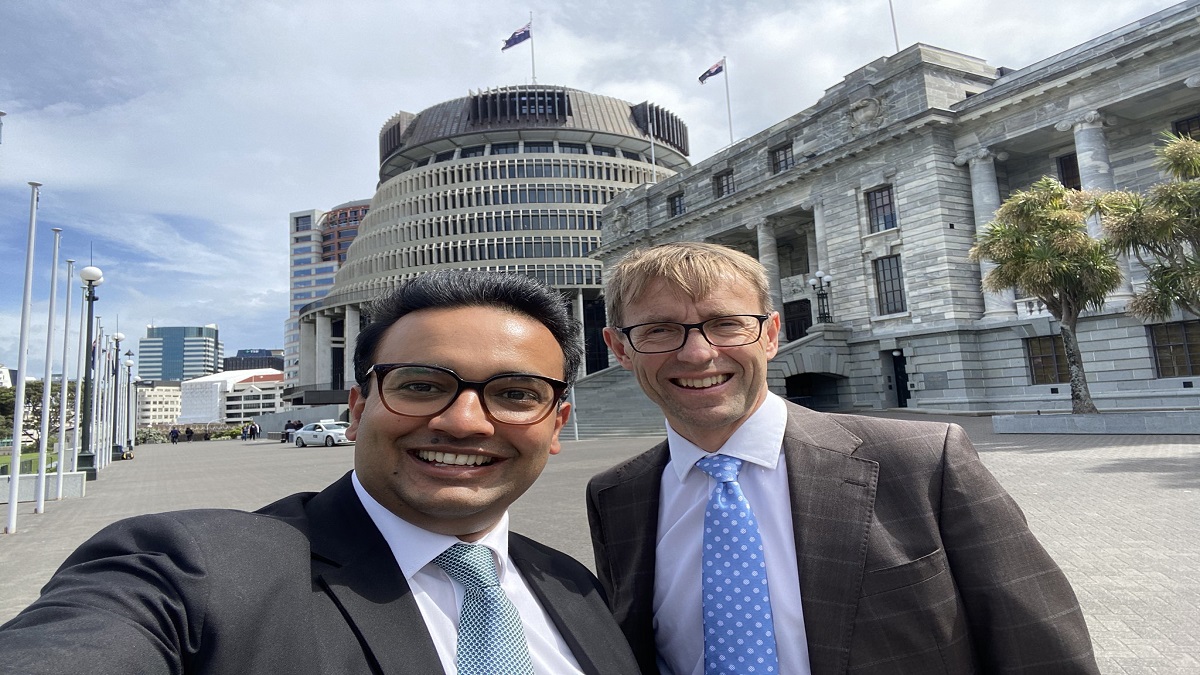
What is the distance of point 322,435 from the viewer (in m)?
35.2

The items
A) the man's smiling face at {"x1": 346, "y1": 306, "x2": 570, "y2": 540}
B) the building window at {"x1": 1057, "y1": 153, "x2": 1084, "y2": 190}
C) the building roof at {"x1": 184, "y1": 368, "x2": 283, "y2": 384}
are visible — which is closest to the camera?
the man's smiling face at {"x1": 346, "y1": 306, "x2": 570, "y2": 540}

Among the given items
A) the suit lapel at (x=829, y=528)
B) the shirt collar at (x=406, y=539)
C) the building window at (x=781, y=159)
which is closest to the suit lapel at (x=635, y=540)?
the suit lapel at (x=829, y=528)

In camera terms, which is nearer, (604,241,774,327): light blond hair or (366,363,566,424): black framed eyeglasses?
(366,363,566,424): black framed eyeglasses

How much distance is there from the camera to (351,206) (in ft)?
462

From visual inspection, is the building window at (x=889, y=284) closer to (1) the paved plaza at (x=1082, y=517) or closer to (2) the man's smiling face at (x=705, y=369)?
(1) the paved plaza at (x=1082, y=517)

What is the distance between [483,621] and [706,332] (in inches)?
46.6

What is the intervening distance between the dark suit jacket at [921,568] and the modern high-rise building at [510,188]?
6191 cm

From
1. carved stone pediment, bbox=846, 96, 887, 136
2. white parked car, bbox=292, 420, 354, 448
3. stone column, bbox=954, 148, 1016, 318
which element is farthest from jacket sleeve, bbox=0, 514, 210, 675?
white parked car, bbox=292, 420, 354, 448

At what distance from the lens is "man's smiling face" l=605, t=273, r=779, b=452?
2.20 m

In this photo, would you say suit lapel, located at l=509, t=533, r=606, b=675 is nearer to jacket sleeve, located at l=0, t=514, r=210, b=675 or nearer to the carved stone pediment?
jacket sleeve, located at l=0, t=514, r=210, b=675

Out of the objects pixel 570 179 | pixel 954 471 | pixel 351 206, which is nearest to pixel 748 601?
pixel 954 471

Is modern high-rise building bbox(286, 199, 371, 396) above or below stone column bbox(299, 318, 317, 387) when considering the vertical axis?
above

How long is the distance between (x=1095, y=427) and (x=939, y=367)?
10.4 meters

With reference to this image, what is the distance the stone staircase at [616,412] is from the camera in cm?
2845
